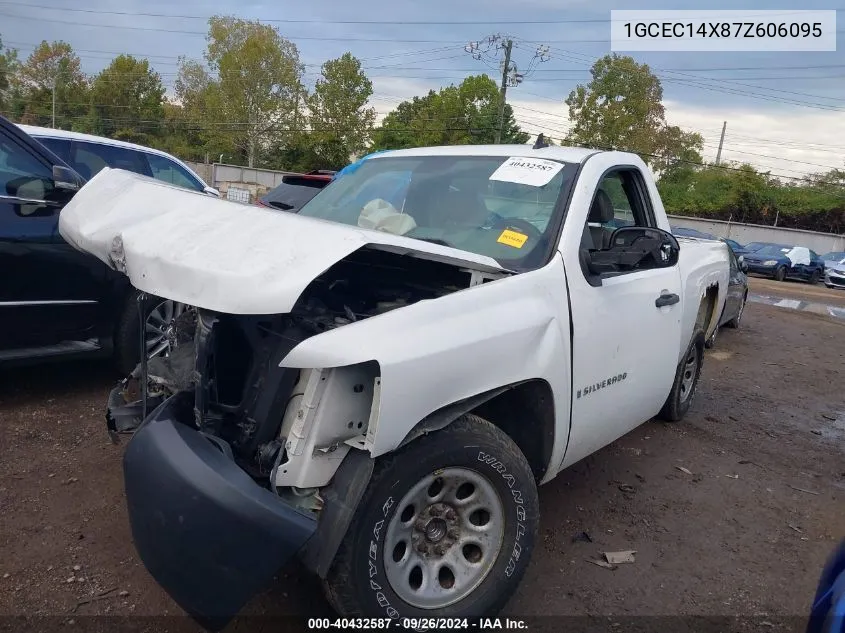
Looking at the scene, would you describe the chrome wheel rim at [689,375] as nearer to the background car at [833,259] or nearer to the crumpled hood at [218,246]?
the crumpled hood at [218,246]

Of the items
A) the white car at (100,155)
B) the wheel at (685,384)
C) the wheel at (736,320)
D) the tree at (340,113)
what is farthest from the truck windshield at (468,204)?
the tree at (340,113)

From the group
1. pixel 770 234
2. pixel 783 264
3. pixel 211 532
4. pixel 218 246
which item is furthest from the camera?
pixel 770 234

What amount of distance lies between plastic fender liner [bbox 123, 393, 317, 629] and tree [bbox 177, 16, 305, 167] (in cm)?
6295

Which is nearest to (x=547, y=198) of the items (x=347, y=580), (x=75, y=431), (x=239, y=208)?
(x=239, y=208)

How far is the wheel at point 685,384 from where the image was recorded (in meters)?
5.14

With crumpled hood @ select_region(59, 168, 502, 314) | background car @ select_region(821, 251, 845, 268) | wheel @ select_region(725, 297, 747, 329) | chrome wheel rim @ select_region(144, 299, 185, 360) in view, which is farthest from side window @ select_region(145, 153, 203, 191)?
background car @ select_region(821, 251, 845, 268)

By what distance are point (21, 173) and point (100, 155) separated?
254 cm

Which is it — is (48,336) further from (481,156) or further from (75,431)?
(481,156)

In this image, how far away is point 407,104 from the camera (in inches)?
2458

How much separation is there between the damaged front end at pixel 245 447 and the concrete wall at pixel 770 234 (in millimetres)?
42082

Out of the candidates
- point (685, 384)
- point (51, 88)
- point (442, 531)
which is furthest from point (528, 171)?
point (51, 88)

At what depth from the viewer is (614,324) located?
127 inches

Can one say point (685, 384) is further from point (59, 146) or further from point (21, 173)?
point (59, 146)

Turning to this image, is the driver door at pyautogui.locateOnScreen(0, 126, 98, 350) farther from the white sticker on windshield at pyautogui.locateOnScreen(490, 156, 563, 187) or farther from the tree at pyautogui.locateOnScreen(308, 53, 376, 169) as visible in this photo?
the tree at pyautogui.locateOnScreen(308, 53, 376, 169)
